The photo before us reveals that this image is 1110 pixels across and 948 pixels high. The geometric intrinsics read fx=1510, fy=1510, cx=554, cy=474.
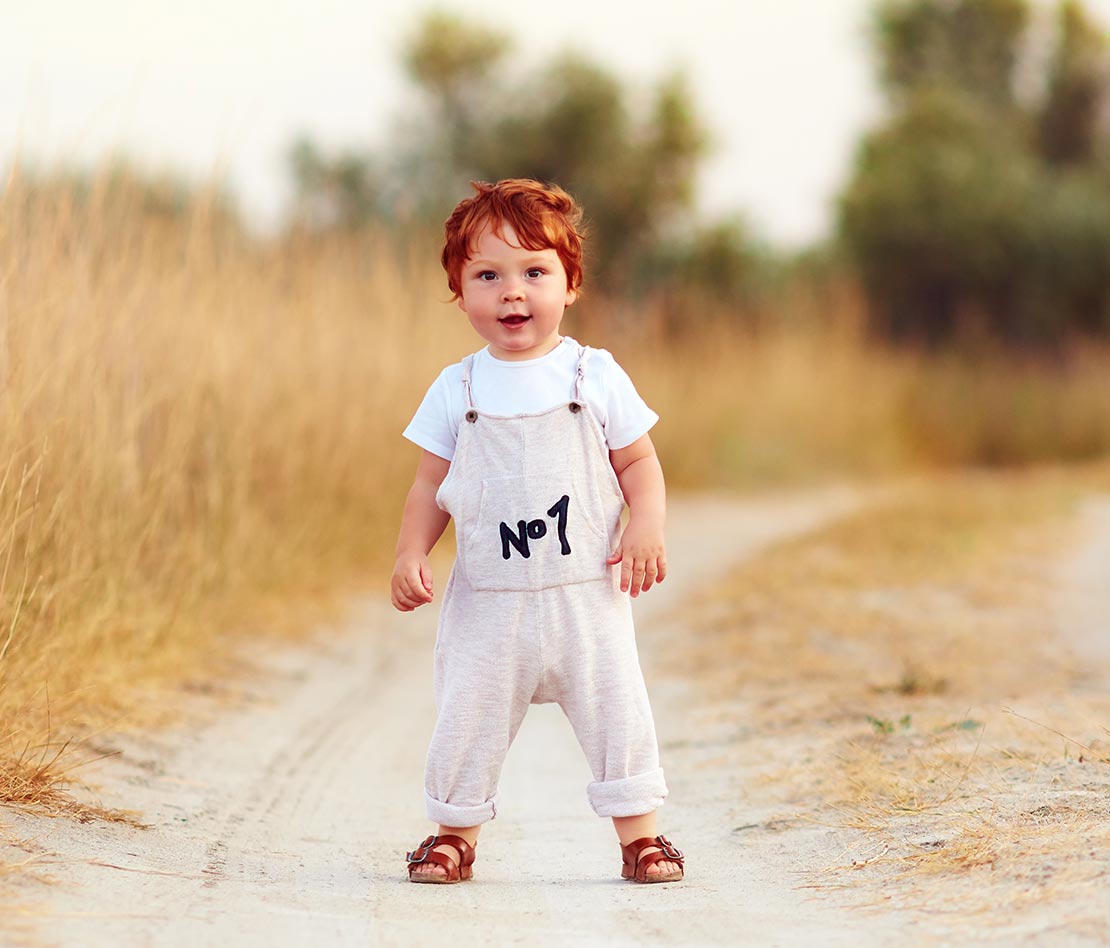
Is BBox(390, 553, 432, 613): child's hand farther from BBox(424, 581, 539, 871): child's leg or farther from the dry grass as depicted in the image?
the dry grass

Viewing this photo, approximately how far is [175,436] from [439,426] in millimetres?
2736

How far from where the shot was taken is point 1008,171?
71.8 feet

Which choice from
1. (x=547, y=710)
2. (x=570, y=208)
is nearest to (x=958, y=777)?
(x=570, y=208)

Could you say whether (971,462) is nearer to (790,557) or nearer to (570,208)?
(790,557)

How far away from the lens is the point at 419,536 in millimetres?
3080

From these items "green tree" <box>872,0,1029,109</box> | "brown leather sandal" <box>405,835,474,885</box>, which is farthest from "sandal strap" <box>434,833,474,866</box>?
"green tree" <box>872,0,1029,109</box>

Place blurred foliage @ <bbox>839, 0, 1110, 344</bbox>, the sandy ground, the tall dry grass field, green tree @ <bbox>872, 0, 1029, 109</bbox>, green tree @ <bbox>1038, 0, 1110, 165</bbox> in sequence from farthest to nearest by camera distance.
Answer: green tree @ <bbox>872, 0, 1029, 109</bbox>, green tree @ <bbox>1038, 0, 1110, 165</bbox>, blurred foliage @ <bbox>839, 0, 1110, 344</bbox>, the tall dry grass field, the sandy ground

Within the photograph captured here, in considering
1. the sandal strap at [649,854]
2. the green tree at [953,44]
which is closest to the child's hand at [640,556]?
the sandal strap at [649,854]

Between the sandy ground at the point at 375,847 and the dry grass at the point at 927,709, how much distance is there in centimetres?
14

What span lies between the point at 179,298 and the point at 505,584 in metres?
3.46

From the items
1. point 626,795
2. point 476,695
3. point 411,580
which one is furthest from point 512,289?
point 626,795

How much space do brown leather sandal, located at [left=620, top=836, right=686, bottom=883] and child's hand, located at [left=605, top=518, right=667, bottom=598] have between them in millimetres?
523

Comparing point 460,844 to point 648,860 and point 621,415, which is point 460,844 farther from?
point 621,415

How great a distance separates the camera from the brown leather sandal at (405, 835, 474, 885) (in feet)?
9.96
